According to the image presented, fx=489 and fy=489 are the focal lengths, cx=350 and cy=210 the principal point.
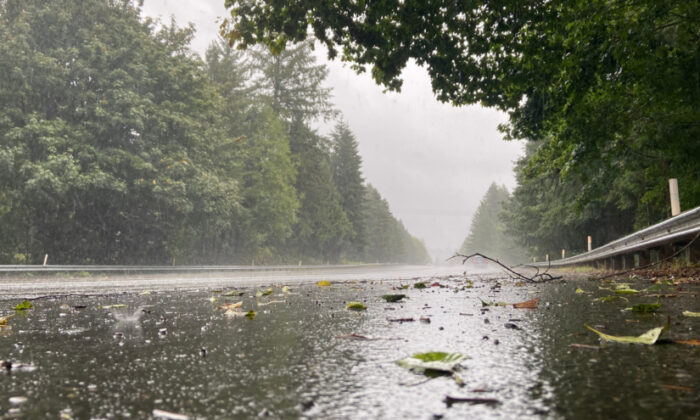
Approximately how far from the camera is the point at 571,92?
764 centimetres

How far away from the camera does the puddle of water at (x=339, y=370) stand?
56.3 inches

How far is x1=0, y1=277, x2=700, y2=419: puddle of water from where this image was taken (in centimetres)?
143

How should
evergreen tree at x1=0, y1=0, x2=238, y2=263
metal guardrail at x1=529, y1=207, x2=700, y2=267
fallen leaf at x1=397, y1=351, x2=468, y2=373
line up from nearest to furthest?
fallen leaf at x1=397, y1=351, x2=468, y2=373 → metal guardrail at x1=529, y1=207, x2=700, y2=267 → evergreen tree at x1=0, y1=0, x2=238, y2=263

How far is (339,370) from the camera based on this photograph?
1.96 metres

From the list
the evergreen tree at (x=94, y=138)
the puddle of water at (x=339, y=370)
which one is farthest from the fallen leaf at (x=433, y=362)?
the evergreen tree at (x=94, y=138)

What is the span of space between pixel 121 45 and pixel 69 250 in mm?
11007

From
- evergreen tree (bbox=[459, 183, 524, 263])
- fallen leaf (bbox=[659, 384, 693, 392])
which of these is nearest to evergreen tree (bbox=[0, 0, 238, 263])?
fallen leaf (bbox=[659, 384, 693, 392])

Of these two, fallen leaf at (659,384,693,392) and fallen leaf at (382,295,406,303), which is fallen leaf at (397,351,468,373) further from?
fallen leaf at (382,295,406,303)

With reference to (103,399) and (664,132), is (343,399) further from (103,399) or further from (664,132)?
A: (664,132)

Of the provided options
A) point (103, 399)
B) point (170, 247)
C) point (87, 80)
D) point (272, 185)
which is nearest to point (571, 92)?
point (103, 399)

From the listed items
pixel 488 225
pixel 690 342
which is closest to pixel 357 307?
pixel 690 342

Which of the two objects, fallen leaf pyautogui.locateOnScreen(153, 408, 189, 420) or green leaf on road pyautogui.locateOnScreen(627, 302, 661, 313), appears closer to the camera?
fallen leaf pyautogui.locateOnScreen(153, 408, 189, 420)

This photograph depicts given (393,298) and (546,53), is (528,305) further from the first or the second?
(546,53)

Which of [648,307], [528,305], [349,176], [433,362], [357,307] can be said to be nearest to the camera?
[433,362]
